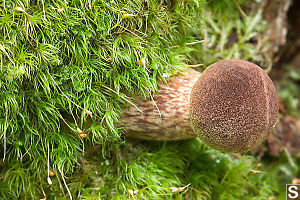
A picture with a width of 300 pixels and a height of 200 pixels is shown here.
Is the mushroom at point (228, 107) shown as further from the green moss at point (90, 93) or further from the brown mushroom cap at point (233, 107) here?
the green moss at point (90, 93)

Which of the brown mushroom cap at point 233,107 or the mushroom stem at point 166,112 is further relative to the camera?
the mushroom stem at point 166,112

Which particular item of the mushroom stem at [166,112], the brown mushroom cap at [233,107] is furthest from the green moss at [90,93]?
the brown mushroom cap at [233,107]

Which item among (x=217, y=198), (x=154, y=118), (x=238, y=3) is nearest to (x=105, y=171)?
(x=154, y=118)

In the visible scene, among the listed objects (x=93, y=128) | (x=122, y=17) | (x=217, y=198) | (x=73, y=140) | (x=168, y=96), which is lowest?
(x=217, y=198)

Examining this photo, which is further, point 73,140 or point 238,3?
point 238,3

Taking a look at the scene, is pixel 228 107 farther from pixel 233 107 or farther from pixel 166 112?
pixel 166 112

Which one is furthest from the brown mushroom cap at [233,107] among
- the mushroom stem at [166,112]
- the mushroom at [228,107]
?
the mushroom stem at [166,112]

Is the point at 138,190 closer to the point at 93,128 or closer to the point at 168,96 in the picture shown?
the point at 93,128
